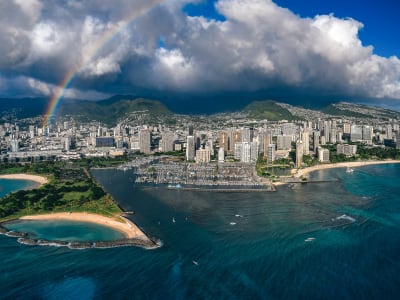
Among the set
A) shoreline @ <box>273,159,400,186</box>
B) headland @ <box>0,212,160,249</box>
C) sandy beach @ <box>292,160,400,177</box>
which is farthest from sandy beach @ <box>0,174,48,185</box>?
sandy beach @ <box>292,160,400,177</box>

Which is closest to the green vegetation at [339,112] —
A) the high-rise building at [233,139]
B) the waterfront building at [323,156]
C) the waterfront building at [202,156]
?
the high-rise building at [233,139]

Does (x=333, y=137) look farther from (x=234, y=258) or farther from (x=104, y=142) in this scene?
(x=234, y=258)

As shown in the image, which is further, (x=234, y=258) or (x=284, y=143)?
(x=284, y=143)

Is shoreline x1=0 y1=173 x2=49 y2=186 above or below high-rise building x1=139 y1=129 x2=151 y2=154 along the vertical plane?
below

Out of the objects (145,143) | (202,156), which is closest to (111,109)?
(145,143)

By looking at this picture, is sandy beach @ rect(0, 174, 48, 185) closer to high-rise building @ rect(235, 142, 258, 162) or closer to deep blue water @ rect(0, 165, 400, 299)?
deep blue water @ rect(0, 165, 400, 299)

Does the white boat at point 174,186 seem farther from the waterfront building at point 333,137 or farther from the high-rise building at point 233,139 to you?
the waterfront building at point 333,137
